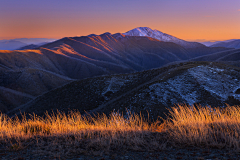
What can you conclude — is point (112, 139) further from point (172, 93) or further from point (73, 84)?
point (73, 84)

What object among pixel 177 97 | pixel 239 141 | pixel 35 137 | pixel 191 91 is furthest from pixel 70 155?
pixel 191 91

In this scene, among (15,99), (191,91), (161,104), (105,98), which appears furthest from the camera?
(15,99)

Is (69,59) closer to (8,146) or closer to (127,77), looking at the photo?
(127,77)

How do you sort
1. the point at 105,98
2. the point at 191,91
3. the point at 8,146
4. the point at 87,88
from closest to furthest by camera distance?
the point at 8,146 → the point at 191,91 → the point at 105,98 → the point at 87,88

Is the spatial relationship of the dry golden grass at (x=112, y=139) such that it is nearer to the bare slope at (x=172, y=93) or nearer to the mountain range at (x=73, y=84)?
the bare slope at (x=172, y=93)

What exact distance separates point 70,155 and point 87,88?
92.9 feet

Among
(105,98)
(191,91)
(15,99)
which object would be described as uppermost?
(191,91)

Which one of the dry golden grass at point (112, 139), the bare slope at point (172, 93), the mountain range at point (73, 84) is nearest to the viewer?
the dry golden grass at point (112, 139)

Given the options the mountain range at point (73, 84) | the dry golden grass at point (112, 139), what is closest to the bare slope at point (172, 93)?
the mountain range at point (73, 84)

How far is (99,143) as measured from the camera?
4.39 metres

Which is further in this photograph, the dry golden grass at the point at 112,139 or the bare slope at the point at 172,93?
the bare slope at the point at 172,93

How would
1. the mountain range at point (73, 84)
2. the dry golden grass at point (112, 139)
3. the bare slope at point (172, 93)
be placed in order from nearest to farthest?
the dry golden grass at point (112, 139) < the bare slope at point (172, 93) < the mountain range at point (73, 84)

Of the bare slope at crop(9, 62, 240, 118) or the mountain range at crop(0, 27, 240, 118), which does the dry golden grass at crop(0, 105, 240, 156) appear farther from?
the mountain range at crop(0, 27, 240, 118)

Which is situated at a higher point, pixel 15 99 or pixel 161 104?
pixel 161 104
